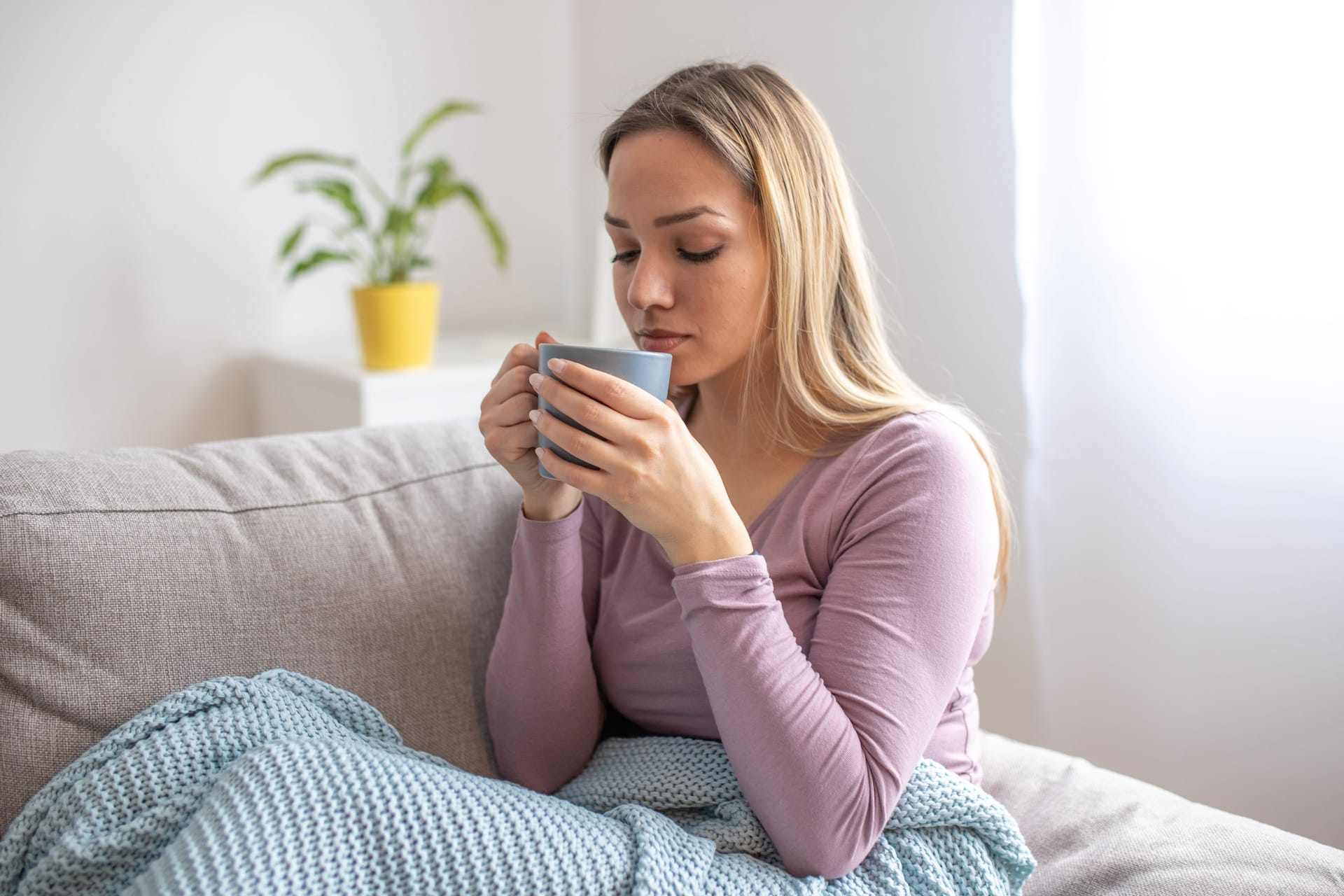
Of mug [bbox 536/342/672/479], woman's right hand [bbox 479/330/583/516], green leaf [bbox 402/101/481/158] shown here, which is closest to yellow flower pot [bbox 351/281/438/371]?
green leaf [bbox 402/101/481/158]

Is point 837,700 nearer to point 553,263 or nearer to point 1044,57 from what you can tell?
point 1044,57

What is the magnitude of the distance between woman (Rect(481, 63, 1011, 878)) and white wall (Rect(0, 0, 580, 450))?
155 cm

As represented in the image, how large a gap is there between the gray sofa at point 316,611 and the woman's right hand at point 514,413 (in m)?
0.21

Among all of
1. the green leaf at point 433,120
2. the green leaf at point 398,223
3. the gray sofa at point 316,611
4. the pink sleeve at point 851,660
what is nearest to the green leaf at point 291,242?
the green leaf at point 398,223

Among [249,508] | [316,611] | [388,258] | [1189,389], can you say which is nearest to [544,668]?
[316,611]

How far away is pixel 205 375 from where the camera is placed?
243 centimetres

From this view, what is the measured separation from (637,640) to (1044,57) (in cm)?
110

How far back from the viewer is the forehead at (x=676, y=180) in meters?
0.99

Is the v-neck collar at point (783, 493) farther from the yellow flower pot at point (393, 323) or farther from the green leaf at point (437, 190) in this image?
the green leaf at point (437, 190)

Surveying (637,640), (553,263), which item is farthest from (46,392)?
(637,640)

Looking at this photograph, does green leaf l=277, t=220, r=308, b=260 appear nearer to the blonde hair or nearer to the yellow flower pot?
the yellow flower pot

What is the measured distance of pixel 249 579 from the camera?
1024mm

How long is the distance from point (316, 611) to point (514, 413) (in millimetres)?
292

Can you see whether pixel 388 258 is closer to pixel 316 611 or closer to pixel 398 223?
pixel 398 223
